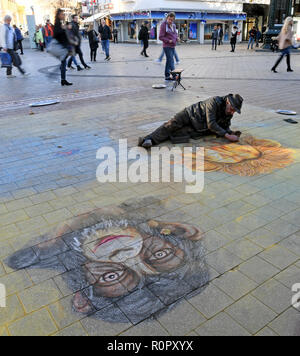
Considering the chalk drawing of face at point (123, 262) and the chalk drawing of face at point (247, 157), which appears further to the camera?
the chalk drawing of face at point (247, 157)

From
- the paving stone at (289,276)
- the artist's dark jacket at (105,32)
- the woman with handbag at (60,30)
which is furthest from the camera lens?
the artist's dark jacket at (105,32)

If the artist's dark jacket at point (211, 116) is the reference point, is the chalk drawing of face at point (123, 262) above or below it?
below

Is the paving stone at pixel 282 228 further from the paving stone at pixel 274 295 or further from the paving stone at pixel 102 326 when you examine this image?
the paving stone at pixel 102 326

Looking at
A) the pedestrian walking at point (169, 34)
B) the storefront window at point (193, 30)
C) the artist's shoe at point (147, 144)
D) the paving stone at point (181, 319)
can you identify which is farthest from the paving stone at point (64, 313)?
the storefront window at point (193, 30)

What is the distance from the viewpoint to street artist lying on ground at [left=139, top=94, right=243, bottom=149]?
5.58m

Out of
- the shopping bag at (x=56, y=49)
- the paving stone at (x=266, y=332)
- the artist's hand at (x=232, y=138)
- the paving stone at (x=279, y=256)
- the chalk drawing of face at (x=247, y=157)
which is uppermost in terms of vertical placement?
the shopping bag at (x=56, y=49)

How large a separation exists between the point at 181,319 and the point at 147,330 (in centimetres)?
26

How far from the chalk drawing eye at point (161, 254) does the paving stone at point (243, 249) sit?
21.2 inches

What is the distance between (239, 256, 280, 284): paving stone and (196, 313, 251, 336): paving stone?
1.70ft

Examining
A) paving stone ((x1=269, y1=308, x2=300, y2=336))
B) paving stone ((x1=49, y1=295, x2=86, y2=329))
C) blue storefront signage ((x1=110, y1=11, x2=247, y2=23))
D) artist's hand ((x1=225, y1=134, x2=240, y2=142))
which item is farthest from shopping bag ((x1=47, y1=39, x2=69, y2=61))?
blue storefront signage ((x1=110, y1=11, x2=247, y2=23))

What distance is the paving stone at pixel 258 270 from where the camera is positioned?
2.82 meters

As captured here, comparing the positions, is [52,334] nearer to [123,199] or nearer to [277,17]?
[123,199]

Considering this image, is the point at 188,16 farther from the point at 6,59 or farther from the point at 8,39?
the point at 8,39

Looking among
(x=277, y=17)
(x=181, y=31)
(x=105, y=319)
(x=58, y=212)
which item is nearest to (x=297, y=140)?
(x=58, y=212)
